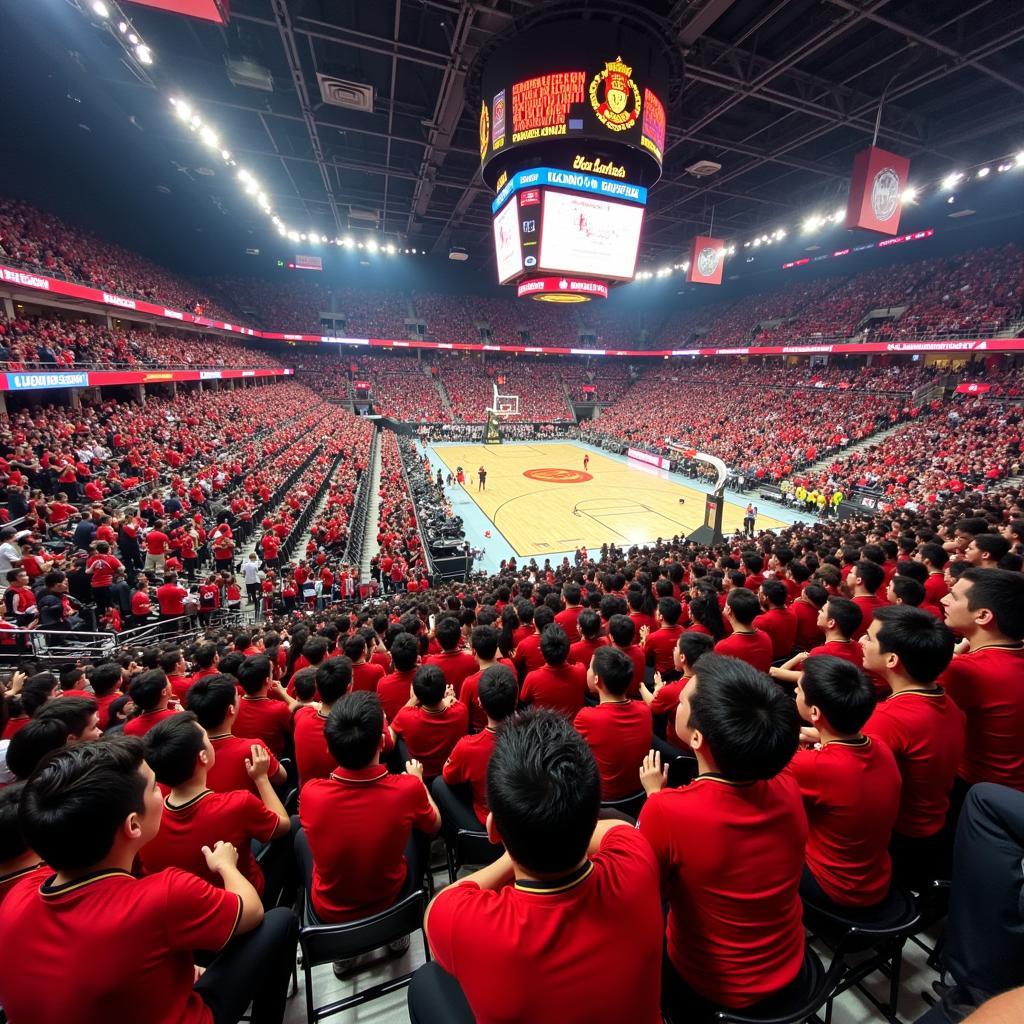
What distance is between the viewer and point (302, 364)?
149 ft

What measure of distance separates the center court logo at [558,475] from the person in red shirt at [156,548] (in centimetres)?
1977

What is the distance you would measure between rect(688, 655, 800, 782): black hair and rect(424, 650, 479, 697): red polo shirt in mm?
3093

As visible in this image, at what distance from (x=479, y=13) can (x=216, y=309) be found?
97.8 ft

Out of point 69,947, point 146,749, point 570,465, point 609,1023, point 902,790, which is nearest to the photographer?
point 609,1023

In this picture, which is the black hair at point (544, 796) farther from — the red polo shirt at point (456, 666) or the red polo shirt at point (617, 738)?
the red polo shirt at point (456, 666)

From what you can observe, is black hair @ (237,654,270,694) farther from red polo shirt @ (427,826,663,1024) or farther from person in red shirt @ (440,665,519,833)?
red polo shirt @ (427,826,663,1024)

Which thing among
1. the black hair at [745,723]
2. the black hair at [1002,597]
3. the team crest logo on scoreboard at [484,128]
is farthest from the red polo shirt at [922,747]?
the team crest logo on scoreboard at [484,128]

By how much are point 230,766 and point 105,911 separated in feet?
4.47

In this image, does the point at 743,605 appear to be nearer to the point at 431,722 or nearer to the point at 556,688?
the point at 556,688

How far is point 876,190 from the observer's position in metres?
14.2

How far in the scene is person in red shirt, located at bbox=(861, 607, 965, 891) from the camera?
2367mm

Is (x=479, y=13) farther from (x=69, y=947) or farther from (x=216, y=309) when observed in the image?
(x=216, y=309)

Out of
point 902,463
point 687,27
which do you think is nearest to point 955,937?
point 687,27

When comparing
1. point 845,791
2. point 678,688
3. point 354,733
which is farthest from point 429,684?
point 845,791
